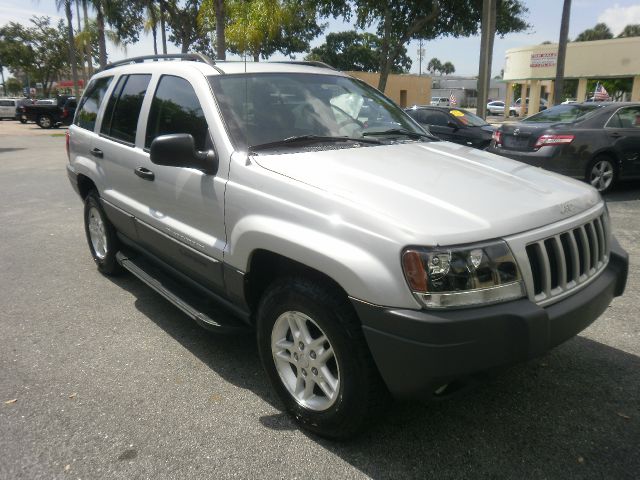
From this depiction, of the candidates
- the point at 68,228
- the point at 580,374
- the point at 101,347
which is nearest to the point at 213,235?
the point at 101,347

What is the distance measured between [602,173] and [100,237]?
25.4ft

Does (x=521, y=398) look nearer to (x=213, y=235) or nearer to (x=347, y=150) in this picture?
(x=347, y=150)

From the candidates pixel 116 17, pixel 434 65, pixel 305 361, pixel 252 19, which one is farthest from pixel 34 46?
pixel 434 65

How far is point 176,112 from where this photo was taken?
356 cm

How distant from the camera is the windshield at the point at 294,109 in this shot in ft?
10.4

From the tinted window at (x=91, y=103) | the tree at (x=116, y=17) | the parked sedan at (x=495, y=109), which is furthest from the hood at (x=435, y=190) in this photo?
the parked sedan at (x=495, y=109)

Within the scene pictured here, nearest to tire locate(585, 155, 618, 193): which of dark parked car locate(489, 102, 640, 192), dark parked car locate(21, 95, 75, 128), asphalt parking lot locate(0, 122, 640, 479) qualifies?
dark parked car locate(489, 102, 640, 192)

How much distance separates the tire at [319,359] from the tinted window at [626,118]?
8.19 m

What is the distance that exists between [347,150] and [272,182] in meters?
0.61

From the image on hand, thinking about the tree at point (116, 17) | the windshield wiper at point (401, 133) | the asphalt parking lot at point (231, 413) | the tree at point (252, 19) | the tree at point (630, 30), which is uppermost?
the tree at point (630, 30)

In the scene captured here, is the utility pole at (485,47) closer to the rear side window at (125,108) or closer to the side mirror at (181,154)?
the rear side window at (125,108)

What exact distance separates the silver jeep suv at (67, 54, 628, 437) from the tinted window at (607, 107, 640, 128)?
6479 millimetres

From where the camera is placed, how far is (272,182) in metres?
2.70

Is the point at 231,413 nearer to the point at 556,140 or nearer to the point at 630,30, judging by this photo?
the point at 556,140
